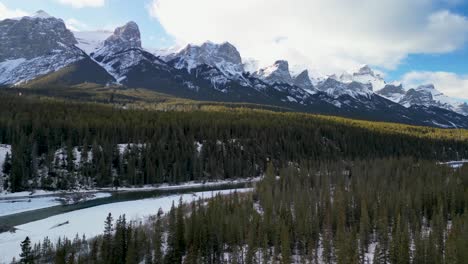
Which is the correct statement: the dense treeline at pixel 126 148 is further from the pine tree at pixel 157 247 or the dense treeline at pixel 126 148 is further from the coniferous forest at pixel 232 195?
the pine tree at pixel 157 247

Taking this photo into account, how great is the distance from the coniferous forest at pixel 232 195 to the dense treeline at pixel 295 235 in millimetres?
229

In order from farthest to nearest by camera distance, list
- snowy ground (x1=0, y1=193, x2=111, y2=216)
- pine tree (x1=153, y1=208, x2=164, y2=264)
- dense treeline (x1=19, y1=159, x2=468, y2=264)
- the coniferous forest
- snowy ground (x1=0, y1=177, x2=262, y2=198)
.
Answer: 1. snowy ground (x1=0, y1=177, x2=262, y2=198)
2. snowy ground (x1=0, y1=193, x2=111, y2=216)
3. the coniferous forest
4. dense treeline (x1=19, y1=159, x2=468, y2=264)
5. pine tree (x1=153, y1=208, x2=164, y2=264)

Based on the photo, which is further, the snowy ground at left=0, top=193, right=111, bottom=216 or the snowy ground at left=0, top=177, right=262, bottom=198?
the snowy ground at left=0, top=177, right=262, bottom=198

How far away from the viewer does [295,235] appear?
68.9m

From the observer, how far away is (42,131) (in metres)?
144

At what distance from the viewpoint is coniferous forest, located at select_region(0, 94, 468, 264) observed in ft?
191

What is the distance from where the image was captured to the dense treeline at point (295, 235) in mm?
55688

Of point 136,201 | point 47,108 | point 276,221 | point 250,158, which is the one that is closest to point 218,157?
point 250,158

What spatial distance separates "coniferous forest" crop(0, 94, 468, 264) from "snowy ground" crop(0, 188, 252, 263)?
10.3 ft

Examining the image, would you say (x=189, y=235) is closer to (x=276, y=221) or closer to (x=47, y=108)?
(x=276, y=221)

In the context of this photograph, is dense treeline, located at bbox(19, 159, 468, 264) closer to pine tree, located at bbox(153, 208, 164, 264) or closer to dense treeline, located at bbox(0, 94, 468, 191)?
pine tree, located at bbox(153, 208, 164, 264)

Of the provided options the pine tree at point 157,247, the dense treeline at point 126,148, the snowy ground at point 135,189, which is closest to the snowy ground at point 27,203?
the snowy ground at point 135,189

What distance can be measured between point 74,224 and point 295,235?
4157 cm

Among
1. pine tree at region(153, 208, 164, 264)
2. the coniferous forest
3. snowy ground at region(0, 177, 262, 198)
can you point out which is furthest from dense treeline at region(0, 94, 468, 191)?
pine tree at region(153, 208, 164, 264)
